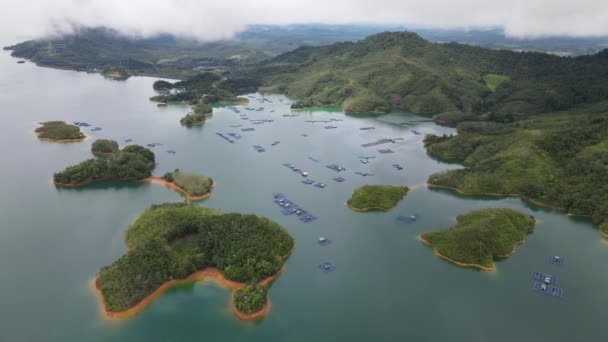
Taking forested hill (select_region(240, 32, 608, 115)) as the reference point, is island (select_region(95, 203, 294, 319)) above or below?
below

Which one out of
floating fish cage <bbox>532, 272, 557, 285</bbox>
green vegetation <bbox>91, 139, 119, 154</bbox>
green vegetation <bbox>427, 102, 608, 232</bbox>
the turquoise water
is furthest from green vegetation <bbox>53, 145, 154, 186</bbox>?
floating fish cage <bbox>532, 272, 557, 285</bbox>

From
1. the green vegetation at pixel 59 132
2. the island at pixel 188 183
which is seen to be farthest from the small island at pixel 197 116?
the island at pixel 188 183

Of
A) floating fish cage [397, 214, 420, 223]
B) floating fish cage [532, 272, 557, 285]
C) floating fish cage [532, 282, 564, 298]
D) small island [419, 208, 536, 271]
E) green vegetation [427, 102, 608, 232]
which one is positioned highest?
green vegetation [427, 102, 608, 232]

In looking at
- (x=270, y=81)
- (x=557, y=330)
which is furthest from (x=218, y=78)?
(x=557, y=330)

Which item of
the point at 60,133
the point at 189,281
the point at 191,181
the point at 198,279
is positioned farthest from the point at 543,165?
the point at 60,133

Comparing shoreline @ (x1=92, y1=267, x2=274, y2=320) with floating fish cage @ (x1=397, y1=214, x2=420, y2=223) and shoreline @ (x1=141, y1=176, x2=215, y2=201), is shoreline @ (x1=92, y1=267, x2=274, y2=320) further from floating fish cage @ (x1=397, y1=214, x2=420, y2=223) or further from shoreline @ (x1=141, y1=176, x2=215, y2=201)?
floating fish cage @ (x1=397, y1=214, x2=420, y2=223)

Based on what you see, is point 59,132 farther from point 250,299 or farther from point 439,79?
point 439,79

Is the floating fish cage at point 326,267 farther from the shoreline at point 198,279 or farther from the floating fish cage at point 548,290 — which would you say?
the floating fish cage at point 548,290

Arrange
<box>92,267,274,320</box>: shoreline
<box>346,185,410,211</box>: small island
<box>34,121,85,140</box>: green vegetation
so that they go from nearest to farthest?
<box>92,267,274,320</box>: shoreline < <box>346,185,410,211</box>: small island < <box>34,121,85,140</box>: green vegetation
